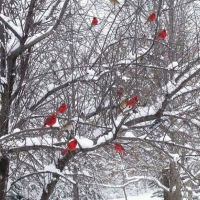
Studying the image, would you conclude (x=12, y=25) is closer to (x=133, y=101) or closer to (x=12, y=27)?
(x=12, y=27)

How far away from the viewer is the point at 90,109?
189 inches

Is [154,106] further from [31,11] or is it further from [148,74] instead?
[31,11]

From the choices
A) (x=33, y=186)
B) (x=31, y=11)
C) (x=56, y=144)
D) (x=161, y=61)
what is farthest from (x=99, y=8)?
(x=33, y=186)

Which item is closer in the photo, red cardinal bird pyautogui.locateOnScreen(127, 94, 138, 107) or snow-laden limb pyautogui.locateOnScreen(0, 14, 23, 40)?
red cardinal bird pyautogui.locateOnScreen(127, 94, 138, 107)

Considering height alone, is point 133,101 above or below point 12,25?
below

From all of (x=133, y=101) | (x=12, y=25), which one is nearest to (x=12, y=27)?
(x=12, y=25)

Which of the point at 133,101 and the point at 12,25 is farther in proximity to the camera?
the point at 12,25

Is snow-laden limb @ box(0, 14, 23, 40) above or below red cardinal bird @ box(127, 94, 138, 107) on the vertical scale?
above

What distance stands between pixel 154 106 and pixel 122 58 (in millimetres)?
783

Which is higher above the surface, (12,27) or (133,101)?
(12,27)

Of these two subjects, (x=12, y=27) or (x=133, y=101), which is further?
(x=12, y=27)

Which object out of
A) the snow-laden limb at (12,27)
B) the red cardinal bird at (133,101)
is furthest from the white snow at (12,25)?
the red cardinal bird at (133,101)

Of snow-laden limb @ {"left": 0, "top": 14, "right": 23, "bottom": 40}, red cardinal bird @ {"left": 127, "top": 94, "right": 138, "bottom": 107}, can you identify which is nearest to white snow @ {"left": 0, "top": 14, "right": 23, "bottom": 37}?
snow-laden limb @ {"left": 0, "top": 14, "right": 23, "bottom": 40}

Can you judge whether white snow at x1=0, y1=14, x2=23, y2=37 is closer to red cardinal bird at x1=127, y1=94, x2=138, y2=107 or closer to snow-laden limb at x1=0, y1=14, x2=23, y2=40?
snow-laden limb at x1=0, y1=14, x2=23, y2=40
